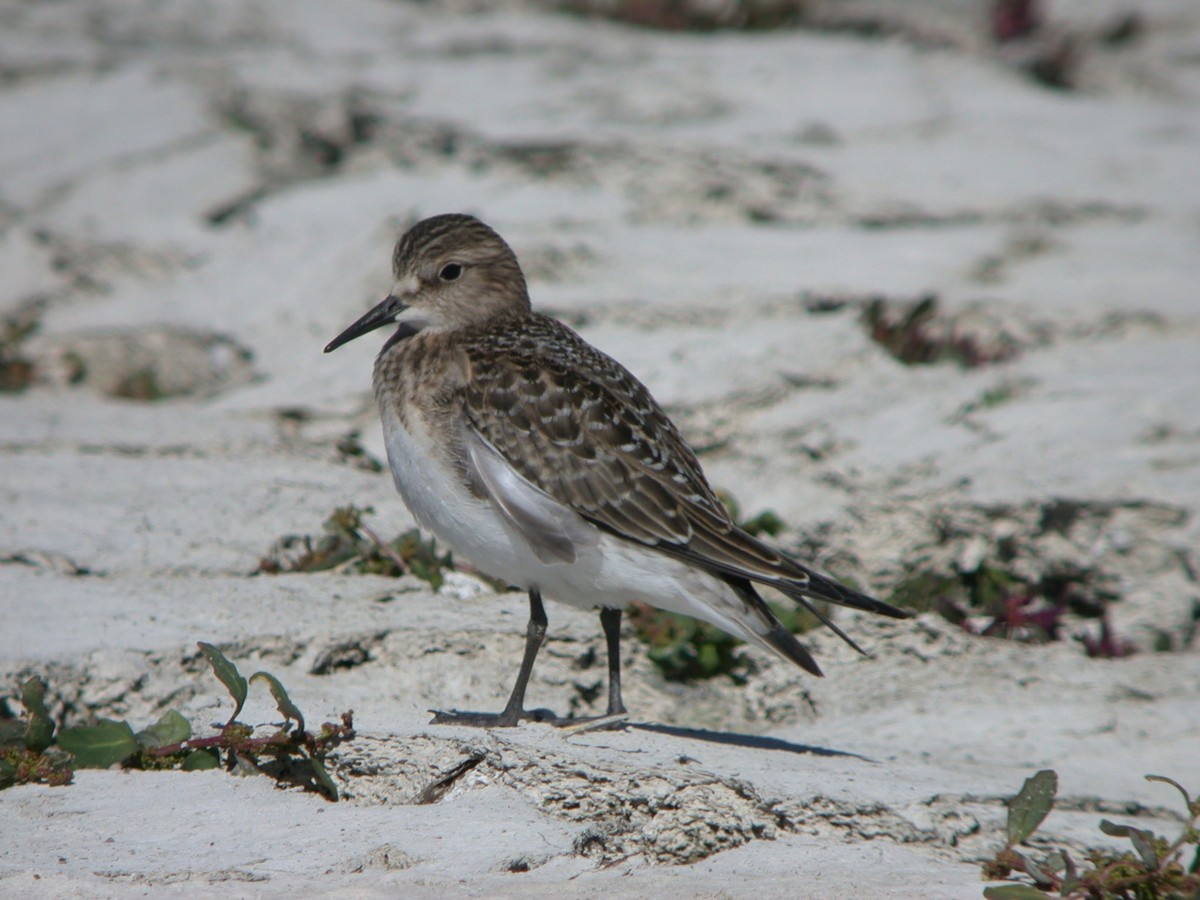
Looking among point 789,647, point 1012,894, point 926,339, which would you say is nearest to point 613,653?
point 789,647

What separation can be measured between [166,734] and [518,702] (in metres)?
1.11

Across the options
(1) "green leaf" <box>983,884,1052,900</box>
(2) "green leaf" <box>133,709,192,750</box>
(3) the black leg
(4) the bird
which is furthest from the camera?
(3) the black leg

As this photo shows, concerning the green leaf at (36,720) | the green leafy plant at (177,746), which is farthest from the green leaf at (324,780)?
the green leaf at (36,720)

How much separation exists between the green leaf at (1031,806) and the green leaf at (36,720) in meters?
2.73

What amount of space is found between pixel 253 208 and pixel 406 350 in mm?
4389

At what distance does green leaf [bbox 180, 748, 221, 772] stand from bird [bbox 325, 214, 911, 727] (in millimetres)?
712

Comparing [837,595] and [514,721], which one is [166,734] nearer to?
[514,721]

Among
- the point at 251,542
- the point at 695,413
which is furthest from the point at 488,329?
the point at 695,413

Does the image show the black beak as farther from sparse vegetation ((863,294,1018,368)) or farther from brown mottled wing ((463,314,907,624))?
sparse vegetation ((863,294,1018,368))

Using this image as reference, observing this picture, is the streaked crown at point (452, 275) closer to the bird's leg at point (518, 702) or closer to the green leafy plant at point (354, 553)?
the green leafy plant at point (354, 553)

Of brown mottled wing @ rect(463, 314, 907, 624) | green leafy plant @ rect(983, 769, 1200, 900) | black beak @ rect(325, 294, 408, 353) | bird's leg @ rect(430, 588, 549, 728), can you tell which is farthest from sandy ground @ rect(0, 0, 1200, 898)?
black beak @ rect(325, 294, 408, 353)

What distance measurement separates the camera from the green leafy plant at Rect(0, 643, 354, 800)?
13.1 feet

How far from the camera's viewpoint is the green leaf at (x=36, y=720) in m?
4.11

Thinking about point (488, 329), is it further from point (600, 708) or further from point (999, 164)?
point (999, 164)
